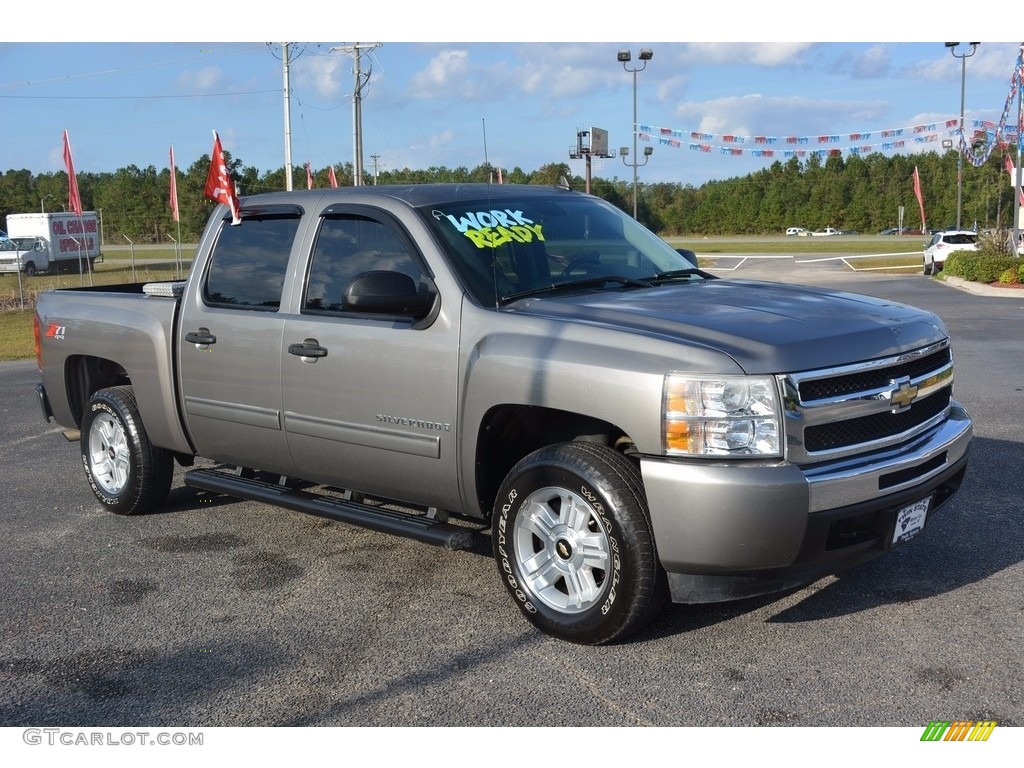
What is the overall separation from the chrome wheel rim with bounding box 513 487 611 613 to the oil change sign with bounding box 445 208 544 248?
1344mm

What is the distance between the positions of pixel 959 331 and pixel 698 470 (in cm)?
1352

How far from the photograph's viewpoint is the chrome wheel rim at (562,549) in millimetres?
4336

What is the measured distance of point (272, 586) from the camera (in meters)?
5.26

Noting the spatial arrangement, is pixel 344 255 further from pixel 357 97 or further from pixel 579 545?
pixel 357 97

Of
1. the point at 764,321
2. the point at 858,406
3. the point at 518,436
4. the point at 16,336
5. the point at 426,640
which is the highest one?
the point at 764,321

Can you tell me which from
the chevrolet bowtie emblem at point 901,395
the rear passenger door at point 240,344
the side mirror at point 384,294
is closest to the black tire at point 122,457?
the rear passenger door at point 240,344

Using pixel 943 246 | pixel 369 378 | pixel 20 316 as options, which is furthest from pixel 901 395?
pixel 943 246

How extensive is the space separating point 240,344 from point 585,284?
6.24 feet

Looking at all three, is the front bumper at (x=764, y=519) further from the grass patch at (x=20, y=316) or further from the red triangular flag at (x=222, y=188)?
the grass patch at (x=20, y=316)

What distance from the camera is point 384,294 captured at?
4672 millimetres

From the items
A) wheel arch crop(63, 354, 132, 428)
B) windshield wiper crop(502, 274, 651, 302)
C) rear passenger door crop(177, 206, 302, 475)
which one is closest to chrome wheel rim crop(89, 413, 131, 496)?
wheel arch crop(63, 354, 132, 428)

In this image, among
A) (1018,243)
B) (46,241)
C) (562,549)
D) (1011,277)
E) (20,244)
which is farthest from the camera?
(46,241)

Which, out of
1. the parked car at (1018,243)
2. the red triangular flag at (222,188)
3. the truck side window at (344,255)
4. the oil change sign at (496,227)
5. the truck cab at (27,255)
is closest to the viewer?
the oil change sign at (496,227)
